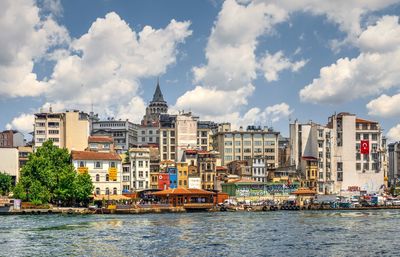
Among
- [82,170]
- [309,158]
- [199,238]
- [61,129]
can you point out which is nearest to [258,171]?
[309,158]

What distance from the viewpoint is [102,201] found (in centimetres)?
10819

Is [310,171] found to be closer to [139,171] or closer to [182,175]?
[182,175]

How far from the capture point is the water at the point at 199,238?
47.2 m

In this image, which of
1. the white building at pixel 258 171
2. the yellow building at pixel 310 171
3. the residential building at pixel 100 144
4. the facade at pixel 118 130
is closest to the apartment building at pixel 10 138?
the facade at pixel 118 130

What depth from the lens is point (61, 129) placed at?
139 m

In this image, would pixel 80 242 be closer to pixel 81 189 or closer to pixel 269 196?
pixel 81 189

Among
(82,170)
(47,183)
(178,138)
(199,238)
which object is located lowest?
(199,238)

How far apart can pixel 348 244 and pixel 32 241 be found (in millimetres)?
25915

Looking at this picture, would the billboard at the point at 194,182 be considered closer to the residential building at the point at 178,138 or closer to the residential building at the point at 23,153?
the residential building at the point at 178,138

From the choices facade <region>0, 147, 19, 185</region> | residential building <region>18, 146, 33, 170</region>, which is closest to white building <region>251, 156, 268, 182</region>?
residential building <region>18, 146, 33, 170</region>

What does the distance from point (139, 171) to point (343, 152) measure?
4749cm

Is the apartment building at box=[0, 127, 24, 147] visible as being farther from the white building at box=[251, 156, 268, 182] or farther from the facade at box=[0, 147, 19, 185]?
the white building at box=[251, 156, 268, 182]

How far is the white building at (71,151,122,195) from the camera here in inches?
4584

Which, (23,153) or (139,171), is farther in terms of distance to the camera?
(23,153)
